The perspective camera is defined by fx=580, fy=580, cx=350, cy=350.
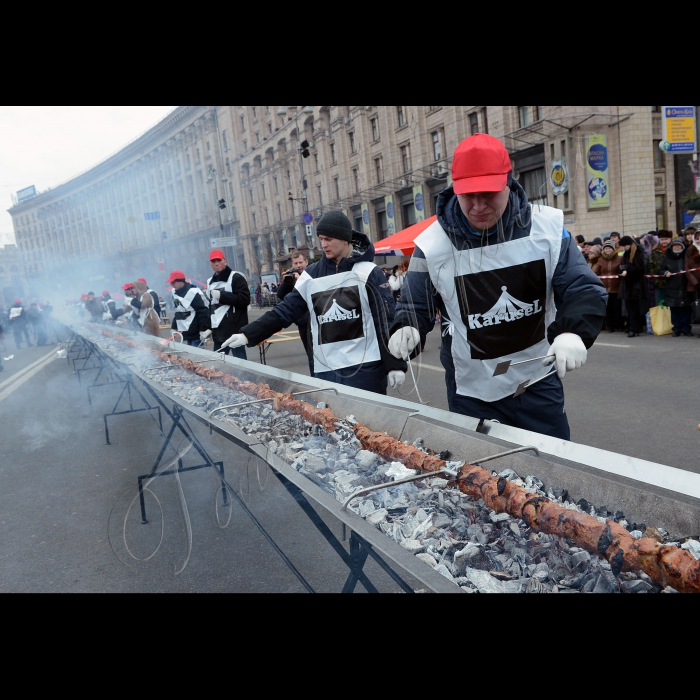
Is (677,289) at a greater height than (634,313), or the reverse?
(677,289)

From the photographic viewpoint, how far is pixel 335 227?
3.72 metres

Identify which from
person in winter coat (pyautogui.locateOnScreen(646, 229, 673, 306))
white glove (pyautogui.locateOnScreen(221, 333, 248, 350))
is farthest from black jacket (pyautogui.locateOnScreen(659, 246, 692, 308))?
white glove (pyautogui.locateOnScreen(221, 333, 248, 350))

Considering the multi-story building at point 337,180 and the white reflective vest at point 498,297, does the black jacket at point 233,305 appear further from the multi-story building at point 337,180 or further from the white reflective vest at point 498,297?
the multi-story building at point 337,180

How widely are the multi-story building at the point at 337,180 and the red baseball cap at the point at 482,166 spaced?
13202 millimetres

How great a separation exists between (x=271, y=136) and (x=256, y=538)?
4682cm

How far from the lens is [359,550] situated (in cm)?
168

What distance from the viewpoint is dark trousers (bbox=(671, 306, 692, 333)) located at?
9641 millimetres

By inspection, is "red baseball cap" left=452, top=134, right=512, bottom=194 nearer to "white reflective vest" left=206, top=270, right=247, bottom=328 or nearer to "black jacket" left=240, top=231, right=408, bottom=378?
"black jacket" left=240, top=231, right=408, bottom=378

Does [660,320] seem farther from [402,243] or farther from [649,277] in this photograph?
[402,243]

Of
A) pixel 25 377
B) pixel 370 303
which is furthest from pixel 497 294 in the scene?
pixel 25 377

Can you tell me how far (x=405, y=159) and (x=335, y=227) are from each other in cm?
2980

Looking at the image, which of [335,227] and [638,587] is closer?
[638,587]

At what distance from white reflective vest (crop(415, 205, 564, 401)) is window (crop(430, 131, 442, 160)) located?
92.7 feet

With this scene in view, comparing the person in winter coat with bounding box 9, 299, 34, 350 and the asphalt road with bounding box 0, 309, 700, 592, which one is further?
the person in winter coat with bounding box 9, 299, 34, 350
